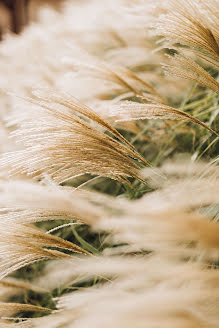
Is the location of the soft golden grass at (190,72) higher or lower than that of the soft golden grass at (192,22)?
lower

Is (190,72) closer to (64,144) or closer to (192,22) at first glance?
(192,22)

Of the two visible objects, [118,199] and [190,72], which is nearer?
[118,199]

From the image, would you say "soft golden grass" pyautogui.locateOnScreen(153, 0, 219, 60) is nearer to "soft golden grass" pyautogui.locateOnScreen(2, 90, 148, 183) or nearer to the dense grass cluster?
the dense grass cluster

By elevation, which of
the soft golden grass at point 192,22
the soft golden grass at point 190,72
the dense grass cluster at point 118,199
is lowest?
the dense grass cluster at point 118,199

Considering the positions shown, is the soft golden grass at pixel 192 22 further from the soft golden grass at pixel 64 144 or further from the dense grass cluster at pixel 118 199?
the soft golden grass at pixel 64 144

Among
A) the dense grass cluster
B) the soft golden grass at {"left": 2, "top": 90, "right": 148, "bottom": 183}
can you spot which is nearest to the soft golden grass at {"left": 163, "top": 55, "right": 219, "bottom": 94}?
the dense grass cluster

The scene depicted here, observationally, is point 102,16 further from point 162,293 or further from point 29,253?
point 162,293

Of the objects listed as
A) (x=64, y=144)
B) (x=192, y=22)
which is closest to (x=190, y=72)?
(x=192, y=22)

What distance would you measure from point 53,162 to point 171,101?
32.4 inches

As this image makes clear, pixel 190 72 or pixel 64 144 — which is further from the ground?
pixel 190 72

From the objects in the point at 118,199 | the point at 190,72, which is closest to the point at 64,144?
the point at 118,199

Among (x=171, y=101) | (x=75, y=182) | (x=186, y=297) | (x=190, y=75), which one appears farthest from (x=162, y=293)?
(x=171, y=101)

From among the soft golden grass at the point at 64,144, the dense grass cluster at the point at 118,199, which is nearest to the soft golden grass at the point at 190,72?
the dense grass cluster at the point at 118,199

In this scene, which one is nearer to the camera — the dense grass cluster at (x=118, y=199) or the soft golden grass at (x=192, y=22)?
the dense grass cluster at (x=118, y=199)
